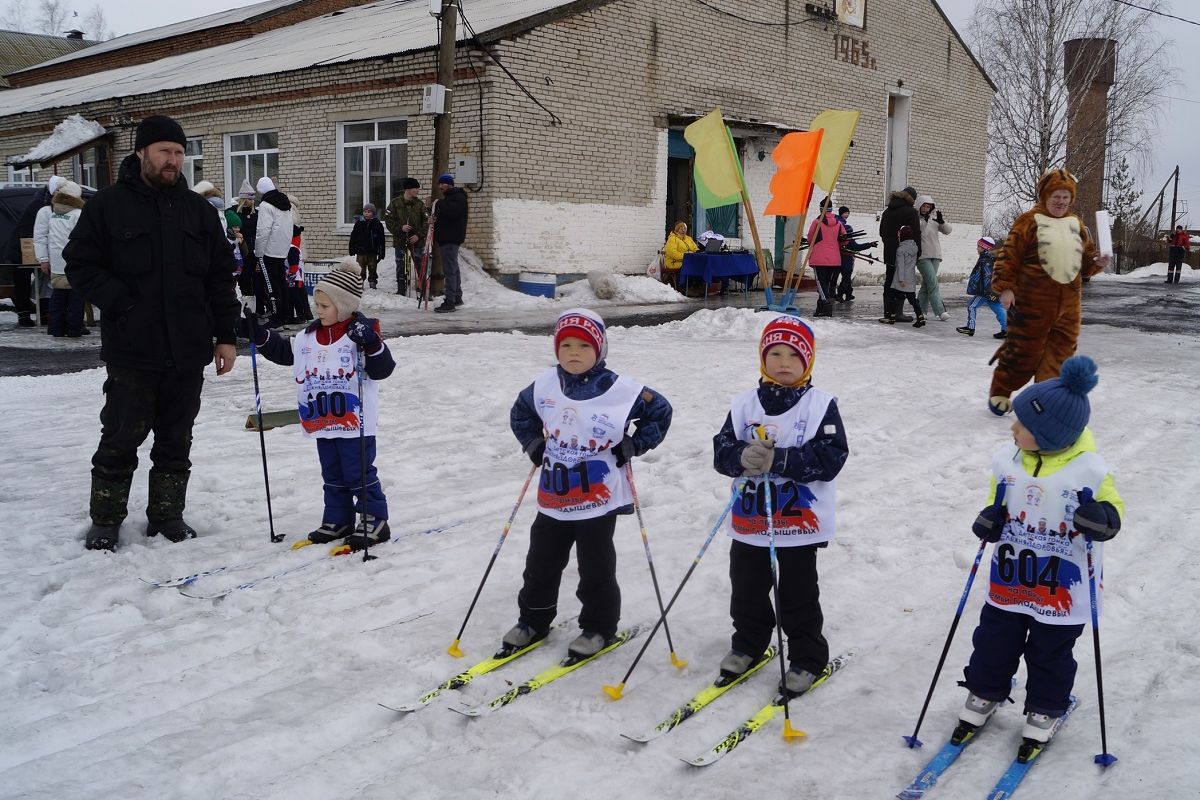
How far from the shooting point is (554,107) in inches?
698

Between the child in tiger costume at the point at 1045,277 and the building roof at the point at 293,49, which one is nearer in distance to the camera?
the child in tiger costume at the point at 1045,277

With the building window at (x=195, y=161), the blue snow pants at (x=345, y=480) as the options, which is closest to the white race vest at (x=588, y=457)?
the blue snow pants at (x=345, y=480)

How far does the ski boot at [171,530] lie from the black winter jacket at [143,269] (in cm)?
85

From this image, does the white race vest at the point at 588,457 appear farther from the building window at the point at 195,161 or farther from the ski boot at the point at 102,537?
the building window at the point at 195,161

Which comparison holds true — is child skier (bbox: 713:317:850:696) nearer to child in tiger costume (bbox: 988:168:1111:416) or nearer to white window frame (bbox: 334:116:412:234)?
child in tiger costume (bbox: 988:168:1111:416)

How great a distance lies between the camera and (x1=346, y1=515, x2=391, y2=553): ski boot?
5023 millimetres

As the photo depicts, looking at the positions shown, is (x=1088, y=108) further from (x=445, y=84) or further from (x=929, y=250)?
(x=445, y=84)

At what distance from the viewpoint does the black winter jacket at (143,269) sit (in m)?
4.83

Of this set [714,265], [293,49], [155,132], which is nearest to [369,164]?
[293,49]

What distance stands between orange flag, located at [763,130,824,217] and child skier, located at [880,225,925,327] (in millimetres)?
2696

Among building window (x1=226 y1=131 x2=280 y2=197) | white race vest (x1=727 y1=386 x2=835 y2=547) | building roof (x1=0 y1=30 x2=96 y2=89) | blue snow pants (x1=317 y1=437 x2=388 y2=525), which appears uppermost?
building roof (x1=0 y1=30 x2=96 y2=89)

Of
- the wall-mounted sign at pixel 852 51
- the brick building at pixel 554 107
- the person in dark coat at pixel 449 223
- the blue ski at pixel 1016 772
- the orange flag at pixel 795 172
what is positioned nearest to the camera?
the blue ski at pixel 1016 772

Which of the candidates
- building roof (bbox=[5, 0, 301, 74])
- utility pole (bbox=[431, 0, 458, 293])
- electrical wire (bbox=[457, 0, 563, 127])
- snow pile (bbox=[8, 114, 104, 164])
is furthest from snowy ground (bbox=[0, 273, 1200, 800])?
building roof (bbox=[5, 0, 301, 74])

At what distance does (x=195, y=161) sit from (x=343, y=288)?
19771 mm
